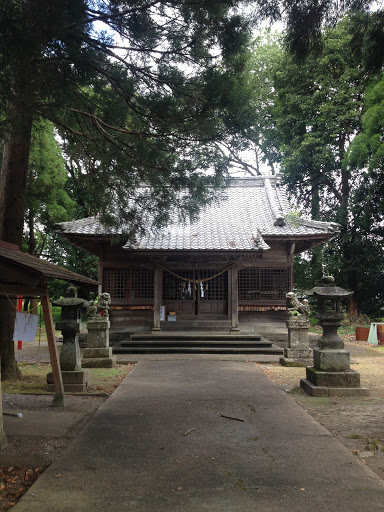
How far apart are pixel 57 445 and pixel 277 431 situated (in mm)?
2547

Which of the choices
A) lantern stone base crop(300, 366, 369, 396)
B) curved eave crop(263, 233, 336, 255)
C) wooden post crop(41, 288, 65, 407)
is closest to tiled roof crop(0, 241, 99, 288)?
wooden post crop(41, 288, 65, 407)

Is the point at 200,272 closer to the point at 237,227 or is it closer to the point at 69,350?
the point at 237,227

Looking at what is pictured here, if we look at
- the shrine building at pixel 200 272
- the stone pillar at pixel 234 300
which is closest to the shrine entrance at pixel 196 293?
the shrine building at pixel 200 272

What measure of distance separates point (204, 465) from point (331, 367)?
3940mm

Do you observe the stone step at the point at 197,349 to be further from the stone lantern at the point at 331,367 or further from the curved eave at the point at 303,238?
the stone lantern at the point at 331,367

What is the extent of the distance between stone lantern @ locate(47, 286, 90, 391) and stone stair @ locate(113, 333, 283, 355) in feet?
16.3

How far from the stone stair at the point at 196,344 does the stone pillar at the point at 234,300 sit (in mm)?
592

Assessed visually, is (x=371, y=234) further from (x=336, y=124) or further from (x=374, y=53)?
(x=374, y=53)

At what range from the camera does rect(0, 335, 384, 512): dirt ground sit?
3542 mm

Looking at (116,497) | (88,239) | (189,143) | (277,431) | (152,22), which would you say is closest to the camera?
(116,497)

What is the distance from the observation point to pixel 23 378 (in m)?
7.85

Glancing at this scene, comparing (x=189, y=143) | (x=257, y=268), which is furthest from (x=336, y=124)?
(x=189, y=143)

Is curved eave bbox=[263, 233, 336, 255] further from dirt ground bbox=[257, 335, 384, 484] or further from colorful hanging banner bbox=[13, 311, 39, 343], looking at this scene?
colorful hanging banner bbox=[13, 311, 39, 343]

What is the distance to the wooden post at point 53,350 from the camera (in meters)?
5.50
